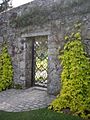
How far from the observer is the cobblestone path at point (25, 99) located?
569cm

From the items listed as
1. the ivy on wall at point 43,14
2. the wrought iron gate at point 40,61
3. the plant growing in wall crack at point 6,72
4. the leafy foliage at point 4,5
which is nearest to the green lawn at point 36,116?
the wrought iron gate at point 40,61

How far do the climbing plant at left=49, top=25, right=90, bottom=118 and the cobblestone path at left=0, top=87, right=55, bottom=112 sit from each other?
470mm

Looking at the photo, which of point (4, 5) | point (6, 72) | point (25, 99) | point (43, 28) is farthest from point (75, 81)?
point (4, 5)

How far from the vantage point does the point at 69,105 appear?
541 centimetres

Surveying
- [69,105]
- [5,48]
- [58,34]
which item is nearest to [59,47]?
[58,34]

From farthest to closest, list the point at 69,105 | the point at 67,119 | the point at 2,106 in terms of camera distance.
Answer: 1. the point at 2,106
2. the point at 69,105
3. the point at 67,119

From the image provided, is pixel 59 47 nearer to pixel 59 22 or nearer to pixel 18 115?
pixel 59 22

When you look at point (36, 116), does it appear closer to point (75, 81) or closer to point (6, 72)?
point (75, 81)

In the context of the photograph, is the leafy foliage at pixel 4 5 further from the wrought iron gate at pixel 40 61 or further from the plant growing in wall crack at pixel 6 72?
the wrought iron gate at pixel 40 61

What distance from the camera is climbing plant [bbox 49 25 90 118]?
529cm

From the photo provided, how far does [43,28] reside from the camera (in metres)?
6.75

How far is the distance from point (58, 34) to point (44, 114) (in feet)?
7.41

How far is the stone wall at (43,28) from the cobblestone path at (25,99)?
362 mm

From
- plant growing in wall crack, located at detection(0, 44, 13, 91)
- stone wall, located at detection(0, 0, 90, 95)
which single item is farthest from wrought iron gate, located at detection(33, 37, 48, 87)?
plant growing in wall crack, located at detection(0, 44, 13, 91)
